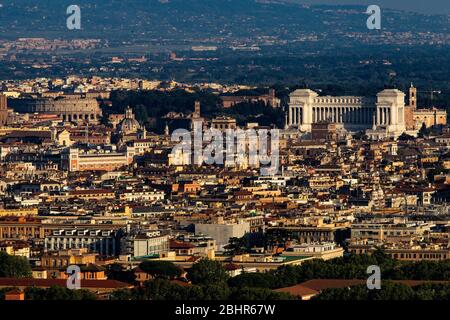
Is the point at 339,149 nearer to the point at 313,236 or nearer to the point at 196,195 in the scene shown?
the point at 196,195

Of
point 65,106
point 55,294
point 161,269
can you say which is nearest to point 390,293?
point 55,294

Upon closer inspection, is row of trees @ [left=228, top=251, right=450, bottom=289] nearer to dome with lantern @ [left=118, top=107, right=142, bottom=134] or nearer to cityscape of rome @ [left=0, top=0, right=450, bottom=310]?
cityscape of rome @ [left=0, top=0, right=450, bottom=310]

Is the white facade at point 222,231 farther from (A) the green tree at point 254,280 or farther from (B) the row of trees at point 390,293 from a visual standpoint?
(B) the row of trees at point 390,293

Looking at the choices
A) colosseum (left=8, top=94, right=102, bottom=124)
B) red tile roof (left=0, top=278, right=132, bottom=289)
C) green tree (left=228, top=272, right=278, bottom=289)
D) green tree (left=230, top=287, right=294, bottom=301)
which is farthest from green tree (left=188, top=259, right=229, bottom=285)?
colosseum (left=8, top=94, right=102, bottom=124)

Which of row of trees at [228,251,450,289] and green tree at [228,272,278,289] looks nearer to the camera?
green tree at [228,272,278,289]

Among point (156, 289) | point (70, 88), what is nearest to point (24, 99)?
point (70, 88)

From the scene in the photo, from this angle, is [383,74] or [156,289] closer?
[156,289]
